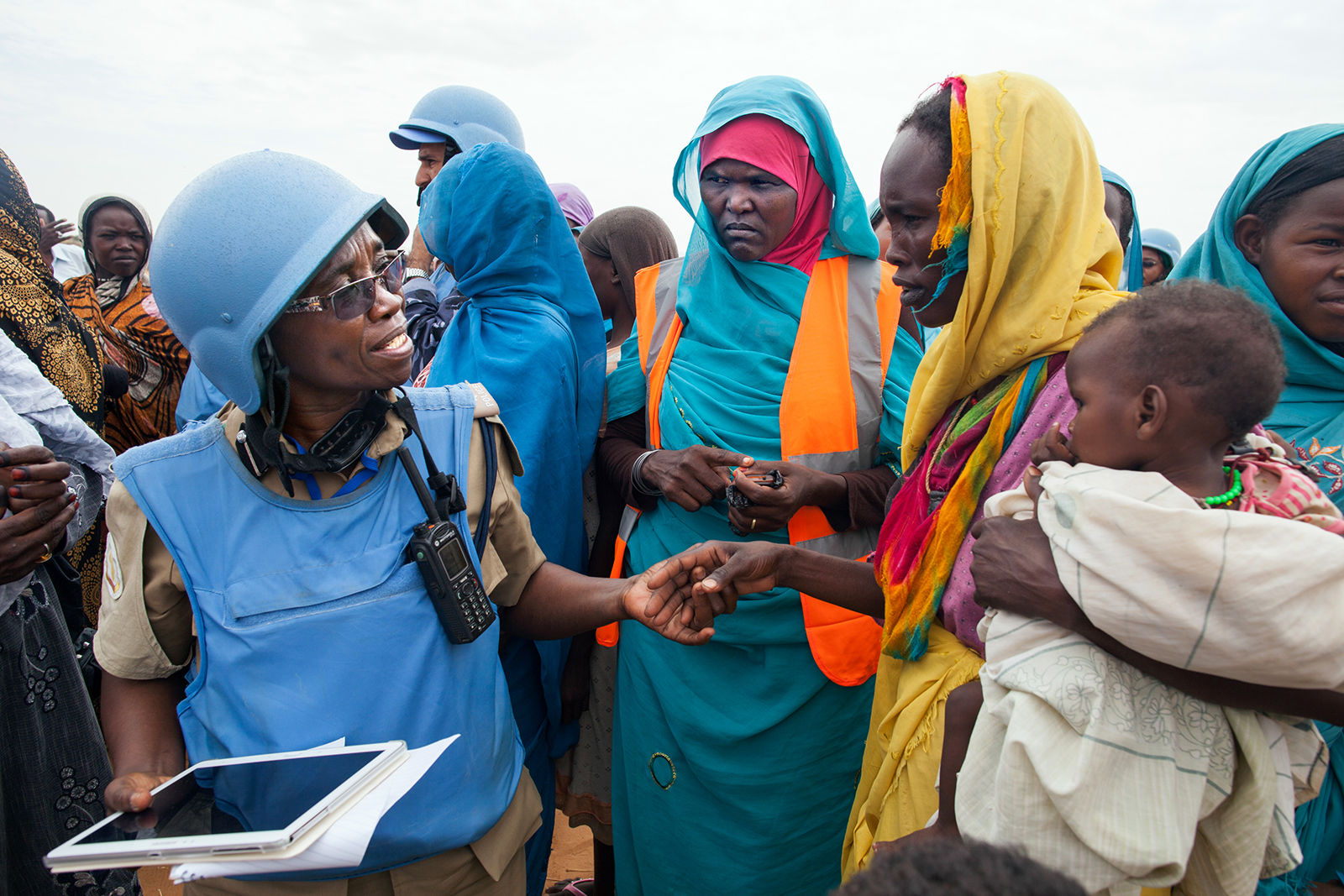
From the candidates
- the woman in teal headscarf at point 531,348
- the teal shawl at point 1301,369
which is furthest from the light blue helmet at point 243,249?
the teal shawl at point 1301,369

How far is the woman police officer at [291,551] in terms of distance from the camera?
147 cm

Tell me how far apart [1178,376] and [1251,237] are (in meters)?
1.19

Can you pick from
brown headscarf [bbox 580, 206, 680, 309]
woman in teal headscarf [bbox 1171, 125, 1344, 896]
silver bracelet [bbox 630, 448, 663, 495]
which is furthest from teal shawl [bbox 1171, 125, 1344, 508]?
brown headscarf [bbox 580, 206, 680, 309]

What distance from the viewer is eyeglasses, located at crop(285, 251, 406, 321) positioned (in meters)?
1.56

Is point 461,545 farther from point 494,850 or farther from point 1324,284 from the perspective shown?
point 1324,284

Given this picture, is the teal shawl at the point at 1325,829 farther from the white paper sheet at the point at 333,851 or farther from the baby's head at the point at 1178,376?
the white paper sheet at the point at 333,851

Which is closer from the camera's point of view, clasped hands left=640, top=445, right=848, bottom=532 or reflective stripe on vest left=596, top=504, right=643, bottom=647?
clasped hands left=640, top=445, right=848, bottom=532

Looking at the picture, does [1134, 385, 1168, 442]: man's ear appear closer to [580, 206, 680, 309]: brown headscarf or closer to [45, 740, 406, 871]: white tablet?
[45, 740, 406, 871]: white tablet

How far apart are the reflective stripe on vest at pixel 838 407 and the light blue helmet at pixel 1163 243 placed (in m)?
5.95

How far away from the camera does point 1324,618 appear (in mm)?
1036

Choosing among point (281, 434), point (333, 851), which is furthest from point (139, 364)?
point (333, 851)

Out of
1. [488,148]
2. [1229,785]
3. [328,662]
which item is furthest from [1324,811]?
[488,148]

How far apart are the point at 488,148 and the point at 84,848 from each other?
2374mm

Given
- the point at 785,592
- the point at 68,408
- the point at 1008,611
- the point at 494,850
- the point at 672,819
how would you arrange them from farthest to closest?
the point at 672,819, the point at 785,592, the point at 68,408, the point at 494,850, the point at 1008,611
